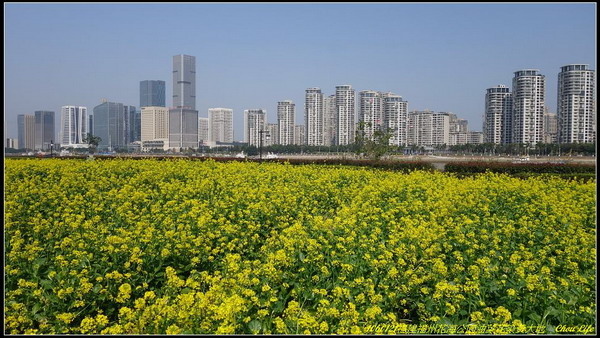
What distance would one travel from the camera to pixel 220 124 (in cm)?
15975

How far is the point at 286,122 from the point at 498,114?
1992 inches

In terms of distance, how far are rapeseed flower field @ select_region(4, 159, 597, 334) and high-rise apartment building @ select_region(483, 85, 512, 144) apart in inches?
3708

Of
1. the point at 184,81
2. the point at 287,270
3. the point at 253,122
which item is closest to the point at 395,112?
the point at 253,122

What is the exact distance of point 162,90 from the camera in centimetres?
16738

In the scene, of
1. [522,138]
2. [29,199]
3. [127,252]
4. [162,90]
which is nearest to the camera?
[127,252]

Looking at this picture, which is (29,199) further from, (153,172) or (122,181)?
(153,172)

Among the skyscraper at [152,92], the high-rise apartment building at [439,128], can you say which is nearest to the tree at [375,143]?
the high-rise apartment building at [439,128]

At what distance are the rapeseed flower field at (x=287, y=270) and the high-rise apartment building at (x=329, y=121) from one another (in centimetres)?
10459

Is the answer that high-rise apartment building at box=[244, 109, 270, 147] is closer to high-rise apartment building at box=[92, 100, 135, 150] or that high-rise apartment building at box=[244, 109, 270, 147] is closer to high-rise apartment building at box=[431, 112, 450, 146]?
high-rise apartment building at box=[92, 100, 135, 150]

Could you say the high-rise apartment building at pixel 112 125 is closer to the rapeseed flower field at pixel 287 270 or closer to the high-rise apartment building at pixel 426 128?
the high-rise apartment building at pixel 426 128

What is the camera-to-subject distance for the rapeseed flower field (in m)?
2.70

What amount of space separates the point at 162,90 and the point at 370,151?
154497mm

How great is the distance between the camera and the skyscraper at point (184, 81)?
156875 mm

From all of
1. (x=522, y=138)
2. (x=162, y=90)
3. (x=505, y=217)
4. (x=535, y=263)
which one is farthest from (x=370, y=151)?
(x=162, y=90)
